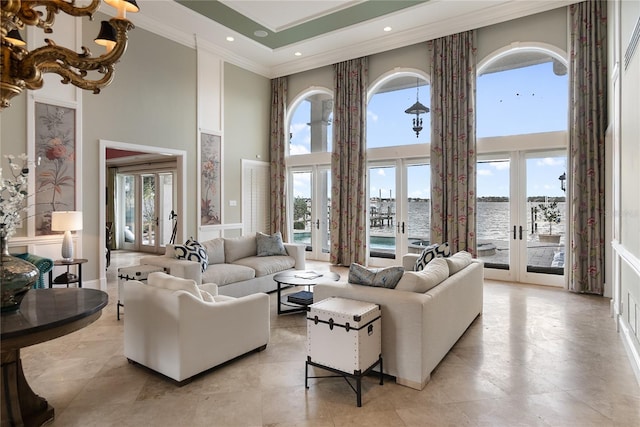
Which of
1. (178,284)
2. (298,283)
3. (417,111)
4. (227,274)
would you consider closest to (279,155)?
(417,111)

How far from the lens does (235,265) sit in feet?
17.1

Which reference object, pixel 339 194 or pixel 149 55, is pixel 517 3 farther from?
pixel 149 55

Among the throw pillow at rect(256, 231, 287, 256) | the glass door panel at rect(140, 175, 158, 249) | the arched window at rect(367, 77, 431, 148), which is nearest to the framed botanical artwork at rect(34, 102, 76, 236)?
the throw pillow at rect(256, 231, 287, 256)

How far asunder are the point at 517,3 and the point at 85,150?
23.3ft

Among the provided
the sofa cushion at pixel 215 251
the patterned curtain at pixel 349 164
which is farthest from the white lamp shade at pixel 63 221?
→ the patterned curtain at pixel 349 164

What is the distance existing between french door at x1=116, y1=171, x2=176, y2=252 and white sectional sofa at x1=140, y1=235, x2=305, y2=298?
4.91 m

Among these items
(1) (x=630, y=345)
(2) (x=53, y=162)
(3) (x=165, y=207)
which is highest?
(2) (x=53, y=162)

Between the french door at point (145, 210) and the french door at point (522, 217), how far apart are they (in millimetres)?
7672

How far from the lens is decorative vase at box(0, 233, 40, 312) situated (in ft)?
6.59

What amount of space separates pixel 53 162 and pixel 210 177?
282cm

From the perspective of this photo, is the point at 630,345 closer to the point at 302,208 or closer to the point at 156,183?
the point at 302,208

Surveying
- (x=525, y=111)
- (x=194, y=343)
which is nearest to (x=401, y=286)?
(x=194, y=343)

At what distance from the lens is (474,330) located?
3.92 metres

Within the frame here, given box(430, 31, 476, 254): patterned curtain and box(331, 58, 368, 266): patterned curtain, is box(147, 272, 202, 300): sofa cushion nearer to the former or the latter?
box(430, 31, 476, 254): patterned curtain
